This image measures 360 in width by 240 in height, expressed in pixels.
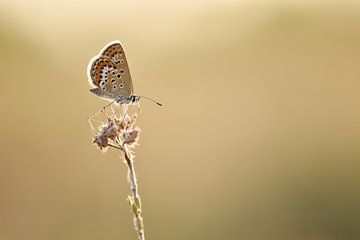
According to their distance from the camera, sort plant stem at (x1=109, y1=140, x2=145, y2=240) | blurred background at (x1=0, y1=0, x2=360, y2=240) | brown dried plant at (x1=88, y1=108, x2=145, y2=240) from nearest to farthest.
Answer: plant stem at (x1=109, y1=140, x2=145, y2=240)
brown dried plant at (x1=88, y1=108, x2=145, y2=240)
blurred background at (x1=0, y1=0, x2=360, y2=240)

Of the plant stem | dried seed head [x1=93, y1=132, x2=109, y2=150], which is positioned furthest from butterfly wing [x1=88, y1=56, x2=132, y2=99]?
the plant stem

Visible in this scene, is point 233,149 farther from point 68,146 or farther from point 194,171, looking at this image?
point 68,146

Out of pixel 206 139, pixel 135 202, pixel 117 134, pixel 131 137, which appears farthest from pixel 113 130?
pixel 206 139

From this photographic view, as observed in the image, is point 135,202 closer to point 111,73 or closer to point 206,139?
point 111,73

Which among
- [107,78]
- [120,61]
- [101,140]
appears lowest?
[101,140]

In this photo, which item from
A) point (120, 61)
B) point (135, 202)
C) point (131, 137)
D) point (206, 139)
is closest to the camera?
point (135, 202)

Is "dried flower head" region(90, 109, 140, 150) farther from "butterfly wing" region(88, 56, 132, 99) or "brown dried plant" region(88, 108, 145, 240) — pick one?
"butterfly wing" region(88, 56, 132, 99)

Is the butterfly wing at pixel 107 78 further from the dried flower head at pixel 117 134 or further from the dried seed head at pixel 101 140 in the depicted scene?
the dried seed head at pixel 101 140

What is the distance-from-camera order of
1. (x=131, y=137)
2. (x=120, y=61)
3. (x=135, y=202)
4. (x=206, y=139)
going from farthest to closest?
(x=206, y=139), (x=120, y=61), (x=131, y=137), (x=135, y=202)
